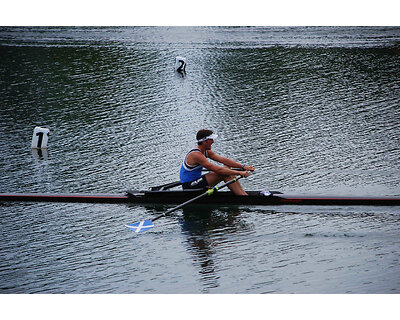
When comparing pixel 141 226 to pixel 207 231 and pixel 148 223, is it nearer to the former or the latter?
pixel 148 223

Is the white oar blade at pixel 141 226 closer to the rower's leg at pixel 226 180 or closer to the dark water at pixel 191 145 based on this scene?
the dark water at pixel 191 145

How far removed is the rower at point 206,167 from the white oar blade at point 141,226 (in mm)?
1150

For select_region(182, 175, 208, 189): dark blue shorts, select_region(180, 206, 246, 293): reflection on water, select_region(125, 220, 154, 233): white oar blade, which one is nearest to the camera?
select_region(180, 206, 246, 293): reflection on water

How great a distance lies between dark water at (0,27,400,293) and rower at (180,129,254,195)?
46 cm

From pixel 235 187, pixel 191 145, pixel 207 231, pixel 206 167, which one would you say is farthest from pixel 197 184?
pixel 191 145

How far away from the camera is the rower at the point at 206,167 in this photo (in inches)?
407

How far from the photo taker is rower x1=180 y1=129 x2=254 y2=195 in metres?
10.3

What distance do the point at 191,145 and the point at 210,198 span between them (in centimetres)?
440

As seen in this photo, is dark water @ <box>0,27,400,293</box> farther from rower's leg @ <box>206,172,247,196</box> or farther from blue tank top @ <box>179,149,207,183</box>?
blue tank top @ <box>179,149,207,183</box>

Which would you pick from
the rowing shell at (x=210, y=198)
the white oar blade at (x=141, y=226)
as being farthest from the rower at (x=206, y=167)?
the white oar blade at (x=141, y=226)

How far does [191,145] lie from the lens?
14.9 m

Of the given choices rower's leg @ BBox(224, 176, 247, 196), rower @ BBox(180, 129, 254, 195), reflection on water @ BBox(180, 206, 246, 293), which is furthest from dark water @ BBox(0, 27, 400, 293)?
rower @ BBox(180, 129, 254, 195)

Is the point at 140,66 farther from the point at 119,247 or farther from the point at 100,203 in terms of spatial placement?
the point at 119,247

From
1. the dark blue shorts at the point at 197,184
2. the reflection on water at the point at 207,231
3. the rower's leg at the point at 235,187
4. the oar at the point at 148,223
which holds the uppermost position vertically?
the dark blue shorts at the point at 197,184
